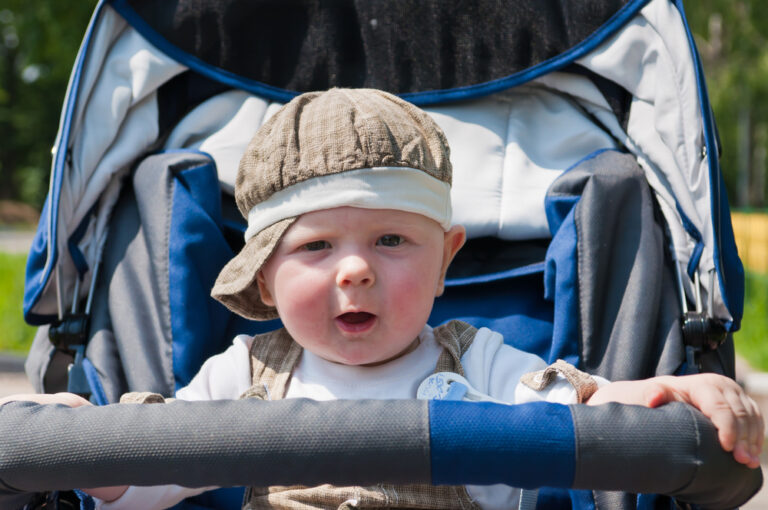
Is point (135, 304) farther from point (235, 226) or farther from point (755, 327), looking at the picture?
point (755, 327)

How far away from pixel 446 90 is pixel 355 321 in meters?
0.89

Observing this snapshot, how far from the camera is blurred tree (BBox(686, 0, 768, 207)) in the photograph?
12.1m

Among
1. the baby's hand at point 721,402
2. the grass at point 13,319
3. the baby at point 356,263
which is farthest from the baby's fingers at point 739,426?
the grass at point 13,319

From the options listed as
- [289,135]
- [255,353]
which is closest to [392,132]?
[289,135]

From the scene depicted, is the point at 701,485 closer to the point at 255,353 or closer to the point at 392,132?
the point at 392,132

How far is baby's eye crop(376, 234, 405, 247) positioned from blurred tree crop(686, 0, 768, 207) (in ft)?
30.5

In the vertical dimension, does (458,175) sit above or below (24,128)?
above

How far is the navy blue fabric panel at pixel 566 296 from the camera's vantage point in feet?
6.14

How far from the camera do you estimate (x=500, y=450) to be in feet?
3.60

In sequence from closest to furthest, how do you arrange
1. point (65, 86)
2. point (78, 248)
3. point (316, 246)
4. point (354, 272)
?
point (354, 272) → point (316, 246) → point (78, 248) → point (65, 86)

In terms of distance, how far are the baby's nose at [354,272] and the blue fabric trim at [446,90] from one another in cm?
83

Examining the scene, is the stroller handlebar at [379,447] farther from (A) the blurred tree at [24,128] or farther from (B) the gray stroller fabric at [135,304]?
(A) the blurred tree at [24,128]

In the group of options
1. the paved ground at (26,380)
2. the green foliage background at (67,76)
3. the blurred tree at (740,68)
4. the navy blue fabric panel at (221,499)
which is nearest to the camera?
the navy blue fabric panel at (221,499)

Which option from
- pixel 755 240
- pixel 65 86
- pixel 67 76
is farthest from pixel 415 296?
pixel 65 86
